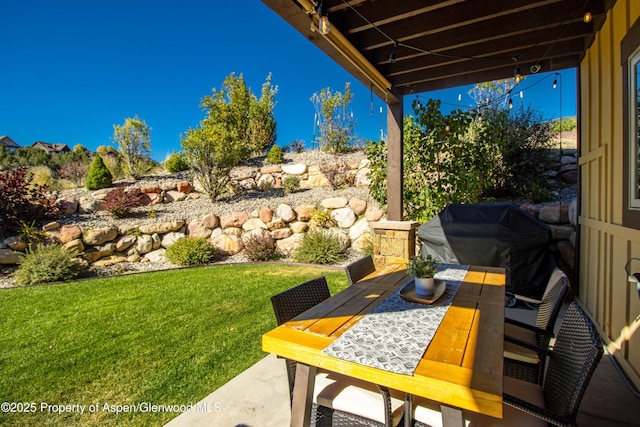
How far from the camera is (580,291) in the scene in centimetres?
346

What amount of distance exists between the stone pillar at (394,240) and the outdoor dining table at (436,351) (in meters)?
2.03

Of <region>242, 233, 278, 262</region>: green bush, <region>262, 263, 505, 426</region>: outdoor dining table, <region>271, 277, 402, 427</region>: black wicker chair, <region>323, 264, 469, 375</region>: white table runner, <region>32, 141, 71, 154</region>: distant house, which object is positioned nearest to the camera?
<region>262, 263, 505, 426</region>: outdoor dining table

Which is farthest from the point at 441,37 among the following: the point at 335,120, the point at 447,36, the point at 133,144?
the point at 133,144

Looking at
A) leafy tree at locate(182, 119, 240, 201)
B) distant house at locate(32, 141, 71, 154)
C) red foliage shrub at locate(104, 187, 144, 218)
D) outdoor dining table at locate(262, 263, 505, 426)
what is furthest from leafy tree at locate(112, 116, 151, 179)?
distant house at locate(32, 141, 71, 154)

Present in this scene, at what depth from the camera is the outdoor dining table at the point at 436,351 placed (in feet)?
3.14

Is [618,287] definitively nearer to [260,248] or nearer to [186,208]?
Result: [260,248]

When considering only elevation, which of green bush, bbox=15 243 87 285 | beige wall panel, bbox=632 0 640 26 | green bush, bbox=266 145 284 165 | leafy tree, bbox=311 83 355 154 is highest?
leafy tree, bbox=311 83 355 154

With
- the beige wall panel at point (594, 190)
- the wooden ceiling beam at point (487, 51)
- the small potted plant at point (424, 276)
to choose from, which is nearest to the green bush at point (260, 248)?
the wooden ceiling beam at point (487, 51)

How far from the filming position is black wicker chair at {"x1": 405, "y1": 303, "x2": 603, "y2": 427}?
1.02 meters

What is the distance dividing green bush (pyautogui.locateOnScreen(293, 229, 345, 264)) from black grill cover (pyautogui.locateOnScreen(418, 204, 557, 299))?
2225 millimetres

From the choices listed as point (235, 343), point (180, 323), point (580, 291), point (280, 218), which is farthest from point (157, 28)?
point (580, 291)

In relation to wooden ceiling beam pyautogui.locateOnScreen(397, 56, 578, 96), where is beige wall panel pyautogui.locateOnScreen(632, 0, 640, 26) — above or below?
below

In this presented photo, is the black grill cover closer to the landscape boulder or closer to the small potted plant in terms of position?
the small potted plant

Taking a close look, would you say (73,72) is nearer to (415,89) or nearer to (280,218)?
(280,218)
